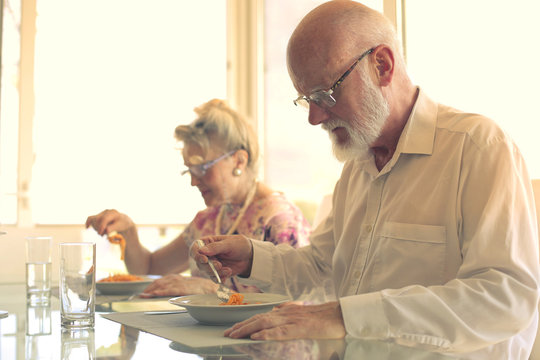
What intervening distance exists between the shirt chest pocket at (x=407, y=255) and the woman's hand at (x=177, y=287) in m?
0.61

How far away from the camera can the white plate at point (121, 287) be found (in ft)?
6.68

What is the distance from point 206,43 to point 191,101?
48 cm

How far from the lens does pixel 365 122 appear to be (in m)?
1.67

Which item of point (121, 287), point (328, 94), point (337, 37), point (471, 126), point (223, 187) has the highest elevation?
point (337, 37)

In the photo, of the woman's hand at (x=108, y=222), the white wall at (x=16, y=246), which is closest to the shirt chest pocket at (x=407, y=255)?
the woman's hand at (x=108, y=222)

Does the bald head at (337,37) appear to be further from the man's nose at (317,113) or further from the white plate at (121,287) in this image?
the white plate at (121,287)

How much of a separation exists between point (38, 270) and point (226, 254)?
1.73 ft

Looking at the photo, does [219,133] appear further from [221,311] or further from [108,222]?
[221,311]

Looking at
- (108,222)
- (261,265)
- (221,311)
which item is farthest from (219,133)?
(221,311)

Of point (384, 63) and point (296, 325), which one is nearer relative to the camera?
point (296, 325)

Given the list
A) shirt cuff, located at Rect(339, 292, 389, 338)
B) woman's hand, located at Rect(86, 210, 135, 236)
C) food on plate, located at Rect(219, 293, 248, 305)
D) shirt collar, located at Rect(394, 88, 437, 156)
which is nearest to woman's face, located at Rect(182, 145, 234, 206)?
woman's hand, located at Rect(86, 210, 135, 236)

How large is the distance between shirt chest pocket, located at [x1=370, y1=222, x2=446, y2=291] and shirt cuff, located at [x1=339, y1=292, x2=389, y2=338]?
1.19 feet

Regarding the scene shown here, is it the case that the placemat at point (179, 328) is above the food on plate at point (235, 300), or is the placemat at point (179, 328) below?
below

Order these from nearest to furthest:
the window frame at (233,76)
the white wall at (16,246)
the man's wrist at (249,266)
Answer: the man's wrist at (249,266) < the white wall at (16,246) < the window frame at (233,76)
